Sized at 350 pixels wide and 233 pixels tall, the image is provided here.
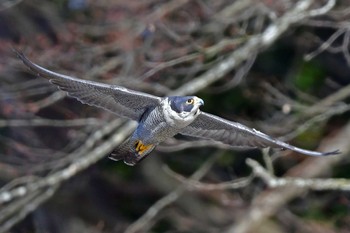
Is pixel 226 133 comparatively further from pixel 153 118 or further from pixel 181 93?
pixel 181 93

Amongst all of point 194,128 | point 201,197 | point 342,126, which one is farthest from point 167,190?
point 194,128

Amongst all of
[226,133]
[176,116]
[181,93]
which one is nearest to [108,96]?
[176,116]

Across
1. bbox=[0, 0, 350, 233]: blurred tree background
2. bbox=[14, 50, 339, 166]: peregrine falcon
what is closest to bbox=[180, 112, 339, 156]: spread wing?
bbox=[14, 50, 339, 166]: peregrine falcon

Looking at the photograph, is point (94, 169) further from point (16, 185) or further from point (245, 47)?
point (245, 47)

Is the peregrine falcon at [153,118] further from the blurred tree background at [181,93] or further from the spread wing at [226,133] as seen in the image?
the blurred tree background at [181,93]

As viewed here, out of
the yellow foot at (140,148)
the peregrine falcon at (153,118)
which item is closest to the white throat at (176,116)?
the peregrine falcon at (153,118)

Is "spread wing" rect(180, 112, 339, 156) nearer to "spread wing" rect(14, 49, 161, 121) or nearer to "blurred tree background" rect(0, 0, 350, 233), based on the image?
"spread wing" rect(14, 49, 161, 121)
